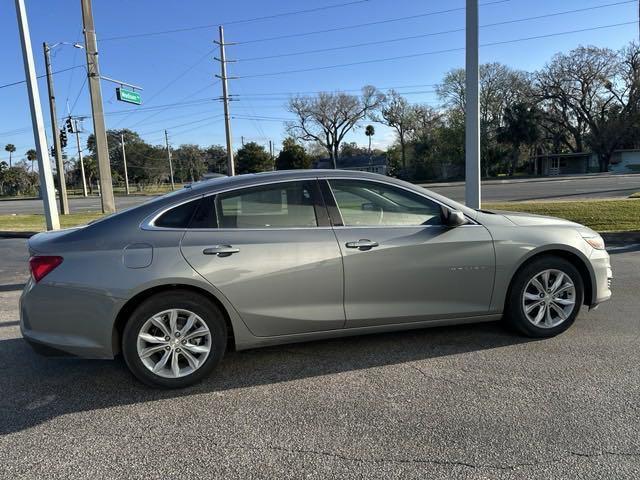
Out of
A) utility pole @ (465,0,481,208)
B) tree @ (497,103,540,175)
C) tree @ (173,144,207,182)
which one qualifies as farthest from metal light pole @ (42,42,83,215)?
tree @ (173,144,207,182)

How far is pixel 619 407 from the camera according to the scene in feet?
9.91

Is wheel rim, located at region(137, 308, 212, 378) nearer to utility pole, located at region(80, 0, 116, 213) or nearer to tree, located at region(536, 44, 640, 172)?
utility pole, located at region(80, 0, 116, 213)

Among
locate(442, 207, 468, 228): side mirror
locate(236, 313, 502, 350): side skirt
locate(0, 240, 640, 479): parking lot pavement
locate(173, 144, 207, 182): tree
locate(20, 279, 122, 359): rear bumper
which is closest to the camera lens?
locate(0, 240, 640, 479): parking lot pavement

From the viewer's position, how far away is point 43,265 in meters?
3.33

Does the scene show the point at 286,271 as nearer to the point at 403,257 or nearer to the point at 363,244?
the point at 363,244

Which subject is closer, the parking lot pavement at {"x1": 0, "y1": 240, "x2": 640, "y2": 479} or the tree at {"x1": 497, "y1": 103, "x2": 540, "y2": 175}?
the parking lot pavement at {"x1": 0, "y1": 240, "x2": 640, "y2": 479}

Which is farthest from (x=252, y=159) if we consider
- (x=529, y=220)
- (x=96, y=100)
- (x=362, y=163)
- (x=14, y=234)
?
(x=529, y=220)

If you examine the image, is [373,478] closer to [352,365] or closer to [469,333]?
[352,365]

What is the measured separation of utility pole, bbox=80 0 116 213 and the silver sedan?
764 inches

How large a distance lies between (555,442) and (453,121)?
65485 millimetres

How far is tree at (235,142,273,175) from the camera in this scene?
7269cm

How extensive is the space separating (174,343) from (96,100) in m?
20.7

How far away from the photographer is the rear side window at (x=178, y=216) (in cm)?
352

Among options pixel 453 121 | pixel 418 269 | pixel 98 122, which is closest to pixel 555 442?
pixel 418 269
